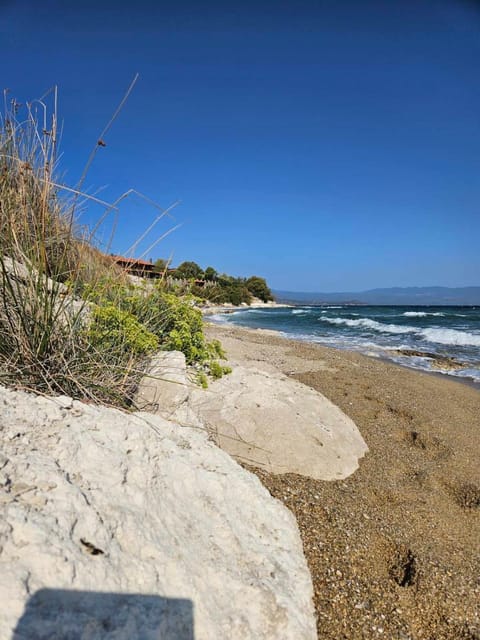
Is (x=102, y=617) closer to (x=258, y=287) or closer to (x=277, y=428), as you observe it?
(x=277, y=428)

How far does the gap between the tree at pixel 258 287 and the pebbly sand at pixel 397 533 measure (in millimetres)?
70832

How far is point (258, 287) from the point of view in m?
75.1

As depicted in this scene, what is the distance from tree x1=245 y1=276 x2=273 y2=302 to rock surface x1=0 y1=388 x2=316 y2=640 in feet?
241

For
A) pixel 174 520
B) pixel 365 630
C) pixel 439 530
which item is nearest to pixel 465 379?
pixel 439 530

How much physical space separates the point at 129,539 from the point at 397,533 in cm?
215

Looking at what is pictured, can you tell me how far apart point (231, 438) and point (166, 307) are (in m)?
1.80

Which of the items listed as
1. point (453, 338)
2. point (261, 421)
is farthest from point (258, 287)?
point (261, 421)

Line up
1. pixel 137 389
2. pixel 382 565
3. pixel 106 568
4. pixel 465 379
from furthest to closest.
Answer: pixel 465 379
pixel 137 389
pixel 382 565
pixel 106 568

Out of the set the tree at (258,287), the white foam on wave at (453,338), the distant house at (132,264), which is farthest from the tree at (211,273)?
the distant house at (132,264)

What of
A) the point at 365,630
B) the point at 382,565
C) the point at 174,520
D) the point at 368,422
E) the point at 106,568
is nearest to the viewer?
the point at 106,568

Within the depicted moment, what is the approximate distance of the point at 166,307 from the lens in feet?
13.7

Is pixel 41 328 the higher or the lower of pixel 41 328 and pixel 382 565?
the higher

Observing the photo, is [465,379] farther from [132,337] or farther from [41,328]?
[41,328]

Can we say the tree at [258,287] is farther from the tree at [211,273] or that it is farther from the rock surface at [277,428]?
the rock surface at [277,428]
